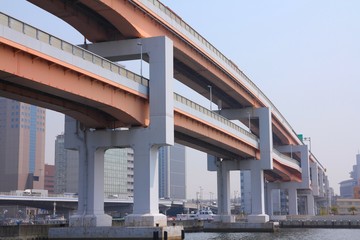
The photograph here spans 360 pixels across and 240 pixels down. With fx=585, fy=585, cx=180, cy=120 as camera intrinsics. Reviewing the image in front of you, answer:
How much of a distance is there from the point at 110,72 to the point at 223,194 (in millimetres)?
51482

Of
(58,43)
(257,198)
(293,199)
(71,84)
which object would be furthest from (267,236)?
(293,199)

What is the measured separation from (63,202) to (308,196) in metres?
69.1

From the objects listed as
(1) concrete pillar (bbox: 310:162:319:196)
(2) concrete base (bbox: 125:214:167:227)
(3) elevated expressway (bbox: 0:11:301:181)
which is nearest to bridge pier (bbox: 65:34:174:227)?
(2) concrete base (bbox: 125:214:167:227)

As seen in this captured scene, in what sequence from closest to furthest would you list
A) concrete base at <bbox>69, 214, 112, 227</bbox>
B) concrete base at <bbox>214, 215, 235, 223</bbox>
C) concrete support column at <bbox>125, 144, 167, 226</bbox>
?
concrete support column at <bbox>125, 144, 167, 226</bbox>, concrete base at <bbox>69, 214, 112, 227</bbox>, concrete base at <bbox>214, 215, 235, 223</bbox>

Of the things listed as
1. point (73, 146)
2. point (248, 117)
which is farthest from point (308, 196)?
point (73, 146)

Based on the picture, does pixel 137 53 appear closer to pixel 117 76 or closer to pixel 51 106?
pixel 117 76

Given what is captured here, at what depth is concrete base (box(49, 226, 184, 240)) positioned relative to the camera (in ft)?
168

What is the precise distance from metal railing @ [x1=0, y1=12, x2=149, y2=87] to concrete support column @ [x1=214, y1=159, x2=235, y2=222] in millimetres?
46211

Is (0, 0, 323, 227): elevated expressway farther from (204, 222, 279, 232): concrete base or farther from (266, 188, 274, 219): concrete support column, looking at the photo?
(266, 188, 274, 219): concrete support column

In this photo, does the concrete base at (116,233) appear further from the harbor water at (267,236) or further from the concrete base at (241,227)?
the concrete base at (241,227)

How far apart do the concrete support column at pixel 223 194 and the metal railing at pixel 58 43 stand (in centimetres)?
4621

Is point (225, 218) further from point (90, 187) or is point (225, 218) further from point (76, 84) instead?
point (76, 84)

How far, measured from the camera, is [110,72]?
48.8m

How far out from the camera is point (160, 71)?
2148 inches
